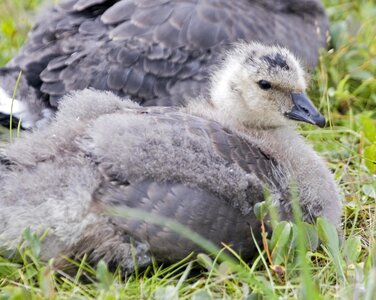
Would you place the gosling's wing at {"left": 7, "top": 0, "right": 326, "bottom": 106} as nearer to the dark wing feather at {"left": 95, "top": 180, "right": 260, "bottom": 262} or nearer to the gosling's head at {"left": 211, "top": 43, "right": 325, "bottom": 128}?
the gosling's head at {"left": 211, "top": 43, "right": 325, "bottom": 128}

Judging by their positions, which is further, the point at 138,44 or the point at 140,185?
the point at 138,44

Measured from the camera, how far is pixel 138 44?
150 inches

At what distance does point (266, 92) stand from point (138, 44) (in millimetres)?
918

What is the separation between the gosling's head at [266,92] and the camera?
10.1 ft

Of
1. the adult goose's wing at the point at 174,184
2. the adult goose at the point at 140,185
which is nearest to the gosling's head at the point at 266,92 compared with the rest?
the adult goose at the point at 140,185

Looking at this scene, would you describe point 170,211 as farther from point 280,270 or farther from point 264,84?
point 264,84

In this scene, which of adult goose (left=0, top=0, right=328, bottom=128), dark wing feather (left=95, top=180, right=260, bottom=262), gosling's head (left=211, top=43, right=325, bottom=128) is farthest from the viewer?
adult goose (left=0, top=0, right=328, bottom=128)

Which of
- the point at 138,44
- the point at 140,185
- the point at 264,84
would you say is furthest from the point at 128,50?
the point at 140,185

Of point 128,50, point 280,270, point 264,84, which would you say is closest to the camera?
point 280,270

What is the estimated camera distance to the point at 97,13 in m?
4.02

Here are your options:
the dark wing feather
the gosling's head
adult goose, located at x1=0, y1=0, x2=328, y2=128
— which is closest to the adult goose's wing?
the dark wing feather

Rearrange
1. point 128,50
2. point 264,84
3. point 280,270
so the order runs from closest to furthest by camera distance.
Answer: point 280,270, point 264,84, point 128,50

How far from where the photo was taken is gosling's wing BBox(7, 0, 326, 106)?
149 inches

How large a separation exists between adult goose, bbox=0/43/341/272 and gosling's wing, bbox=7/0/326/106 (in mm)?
890
